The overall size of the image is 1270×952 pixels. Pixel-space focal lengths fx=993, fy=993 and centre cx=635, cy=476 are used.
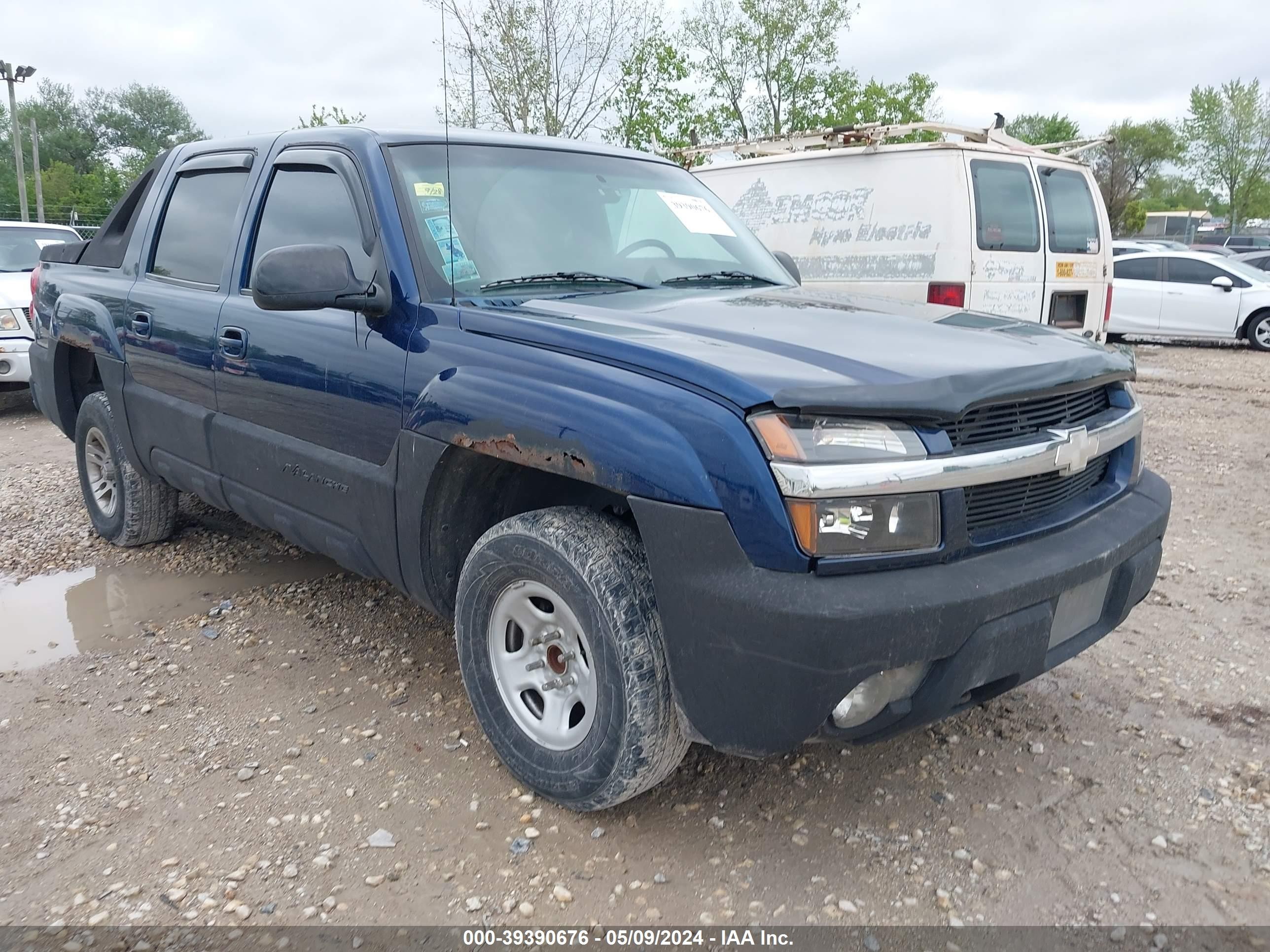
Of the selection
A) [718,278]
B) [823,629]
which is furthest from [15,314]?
[823,629]

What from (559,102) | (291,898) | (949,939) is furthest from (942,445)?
(559,102)

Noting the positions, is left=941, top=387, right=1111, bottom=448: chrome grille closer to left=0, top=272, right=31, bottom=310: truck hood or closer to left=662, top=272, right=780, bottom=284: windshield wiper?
left=662, top=272, right=780, bottom=284: windshield wiper

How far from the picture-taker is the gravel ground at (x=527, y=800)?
2.33m

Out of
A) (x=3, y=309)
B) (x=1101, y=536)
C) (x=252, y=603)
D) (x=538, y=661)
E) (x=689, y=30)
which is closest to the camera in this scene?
(x=1101, y=536)

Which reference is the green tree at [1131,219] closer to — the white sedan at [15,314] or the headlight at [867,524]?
the white sedan at [15,314]

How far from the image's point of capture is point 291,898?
91.8 inches

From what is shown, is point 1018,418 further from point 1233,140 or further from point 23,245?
point 1233,140

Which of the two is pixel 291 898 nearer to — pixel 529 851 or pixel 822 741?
pixel 529 851

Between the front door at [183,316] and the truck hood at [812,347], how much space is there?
1.47m

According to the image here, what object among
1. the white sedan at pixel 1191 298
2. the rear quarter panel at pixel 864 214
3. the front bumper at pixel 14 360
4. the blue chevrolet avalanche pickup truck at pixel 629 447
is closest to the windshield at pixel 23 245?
the front bumper at pixel 14 360

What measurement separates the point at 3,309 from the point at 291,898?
7811 mm

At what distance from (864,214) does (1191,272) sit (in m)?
9.00

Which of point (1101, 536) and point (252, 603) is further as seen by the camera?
point (252, 603)

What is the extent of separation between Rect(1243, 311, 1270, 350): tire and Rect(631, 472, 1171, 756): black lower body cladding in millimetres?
14014
